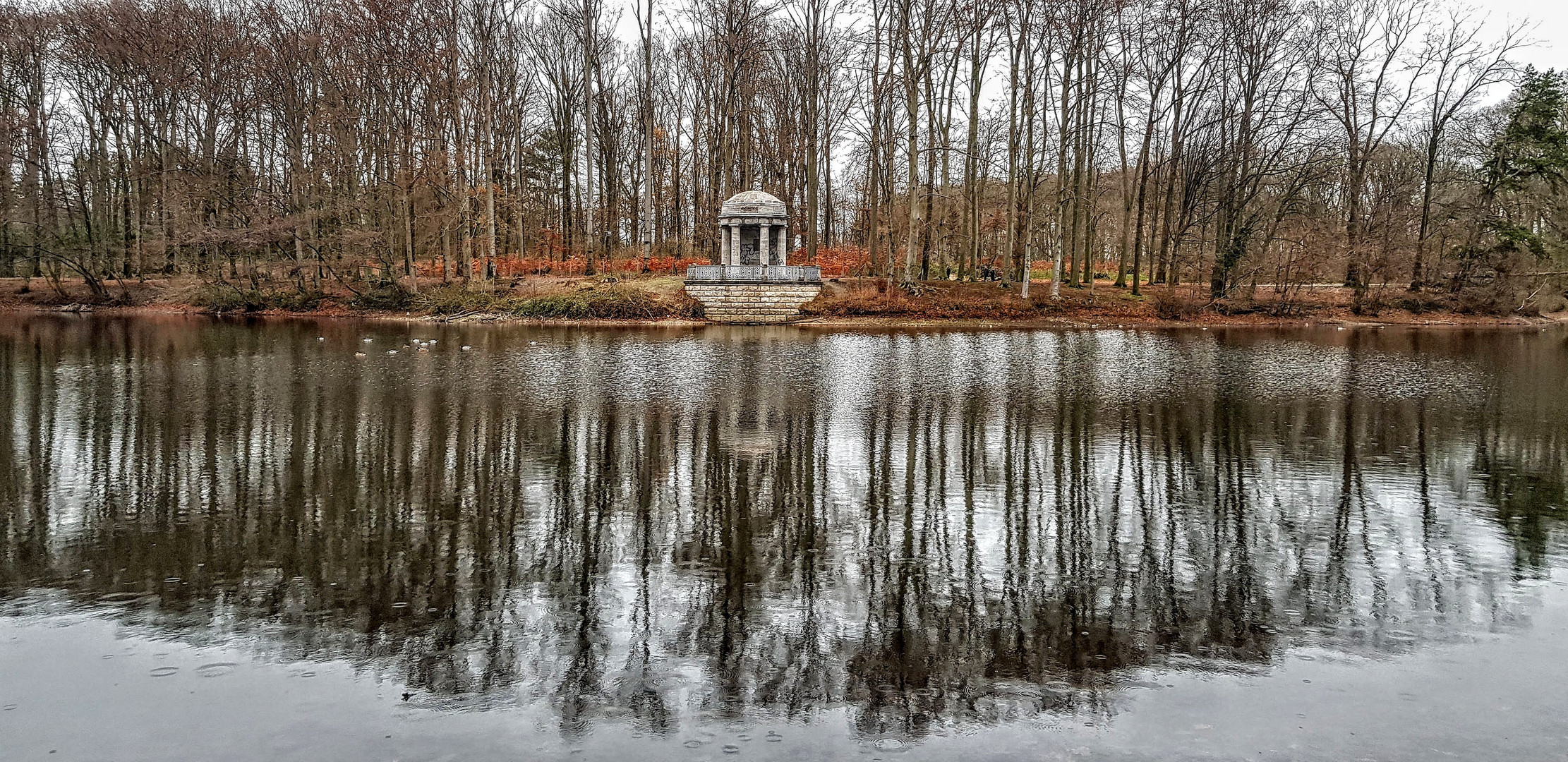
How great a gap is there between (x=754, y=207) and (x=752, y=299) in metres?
4.52

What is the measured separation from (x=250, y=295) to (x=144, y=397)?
89.3ft

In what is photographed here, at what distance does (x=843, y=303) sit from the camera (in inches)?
1449

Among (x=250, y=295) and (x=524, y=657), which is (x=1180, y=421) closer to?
(x=524, y=657)

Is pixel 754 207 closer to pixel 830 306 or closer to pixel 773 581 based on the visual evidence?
pixel 830 306

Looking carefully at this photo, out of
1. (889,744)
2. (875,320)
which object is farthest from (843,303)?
(889,744)

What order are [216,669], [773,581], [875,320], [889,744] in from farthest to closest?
[875,320] → [773,581] → [216,669] → [889,744]

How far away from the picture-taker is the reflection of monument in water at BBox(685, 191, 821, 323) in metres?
36.7

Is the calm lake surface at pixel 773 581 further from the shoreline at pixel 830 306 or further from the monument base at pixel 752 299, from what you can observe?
the monument base at pixel 752 299

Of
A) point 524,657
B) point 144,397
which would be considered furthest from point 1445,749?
point 144,397

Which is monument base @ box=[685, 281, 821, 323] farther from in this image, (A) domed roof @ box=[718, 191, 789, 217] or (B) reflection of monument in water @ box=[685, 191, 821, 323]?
(A) domed roof @ box=[718, 191, 789, 217]

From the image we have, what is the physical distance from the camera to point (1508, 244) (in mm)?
38281

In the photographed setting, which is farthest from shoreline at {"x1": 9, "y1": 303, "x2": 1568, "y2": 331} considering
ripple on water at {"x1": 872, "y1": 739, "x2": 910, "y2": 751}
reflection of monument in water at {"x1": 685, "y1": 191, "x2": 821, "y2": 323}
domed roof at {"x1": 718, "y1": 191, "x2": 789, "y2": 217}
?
ripple on water at {"x1": 872, "y1": 739, "x2": 910, "y2": 751}

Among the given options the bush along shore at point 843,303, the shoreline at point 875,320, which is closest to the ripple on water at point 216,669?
the shoreline at point 875,320

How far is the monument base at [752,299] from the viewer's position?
120 ft
